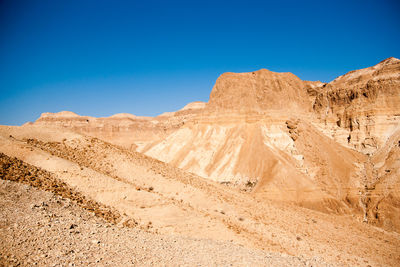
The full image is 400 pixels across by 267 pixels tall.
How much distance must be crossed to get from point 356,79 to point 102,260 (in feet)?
155

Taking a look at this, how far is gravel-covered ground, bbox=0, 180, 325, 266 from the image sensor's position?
20.8 ft

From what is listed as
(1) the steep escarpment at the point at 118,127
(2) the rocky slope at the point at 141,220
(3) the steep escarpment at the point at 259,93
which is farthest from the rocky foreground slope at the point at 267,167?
(1) the steep escarpment at the point at 118,127

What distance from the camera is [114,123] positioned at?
317 ft

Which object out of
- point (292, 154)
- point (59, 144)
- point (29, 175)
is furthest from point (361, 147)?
point (29, 175)

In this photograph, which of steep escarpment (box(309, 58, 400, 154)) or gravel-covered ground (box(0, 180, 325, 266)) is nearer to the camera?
gravel-covered ground (box(0, 180, 325, 266))

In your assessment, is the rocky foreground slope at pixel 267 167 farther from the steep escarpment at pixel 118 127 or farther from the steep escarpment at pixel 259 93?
the steep escarpment at pixel 118 127

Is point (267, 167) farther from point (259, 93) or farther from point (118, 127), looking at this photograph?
point (118, 127)

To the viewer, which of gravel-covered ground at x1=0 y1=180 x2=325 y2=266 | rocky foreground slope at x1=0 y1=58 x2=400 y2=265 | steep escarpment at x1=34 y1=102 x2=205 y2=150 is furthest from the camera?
steep escarpment at x1=34 y1=102 x2=205 y2=150

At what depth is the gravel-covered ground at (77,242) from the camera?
6.33 meters

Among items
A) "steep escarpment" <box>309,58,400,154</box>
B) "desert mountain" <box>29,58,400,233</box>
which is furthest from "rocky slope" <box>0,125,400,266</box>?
"steep escarpment" <box>309,58,400,154</box>

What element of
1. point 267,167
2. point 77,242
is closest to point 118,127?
point 267,167

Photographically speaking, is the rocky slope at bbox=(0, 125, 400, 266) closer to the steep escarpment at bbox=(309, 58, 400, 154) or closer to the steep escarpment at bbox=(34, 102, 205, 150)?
the steep escarpment at bbox=(309, 58, 400, 154)

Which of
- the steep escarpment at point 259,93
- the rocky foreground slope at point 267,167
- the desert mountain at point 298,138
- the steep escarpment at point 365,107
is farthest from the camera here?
the steep escarpment at point 259,93

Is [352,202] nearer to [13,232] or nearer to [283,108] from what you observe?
[283,108]
